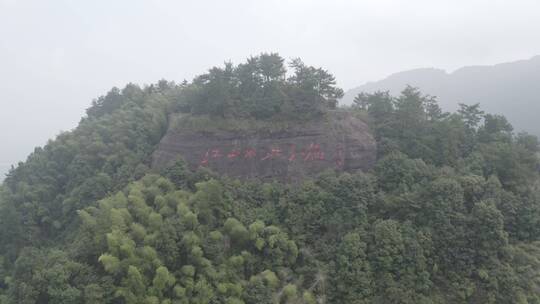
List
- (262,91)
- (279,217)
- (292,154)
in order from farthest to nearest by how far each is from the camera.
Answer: (262,91)
(292,154)
(279,217)

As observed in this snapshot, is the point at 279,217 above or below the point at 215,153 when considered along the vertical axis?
below

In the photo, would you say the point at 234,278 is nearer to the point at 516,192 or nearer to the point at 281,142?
the point at 281,142

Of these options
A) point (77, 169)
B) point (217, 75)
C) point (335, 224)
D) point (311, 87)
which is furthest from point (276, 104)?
point (77, 169)

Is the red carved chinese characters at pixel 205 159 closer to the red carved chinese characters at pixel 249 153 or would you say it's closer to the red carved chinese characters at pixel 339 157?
the red carved chinese characters at pixel 249 153

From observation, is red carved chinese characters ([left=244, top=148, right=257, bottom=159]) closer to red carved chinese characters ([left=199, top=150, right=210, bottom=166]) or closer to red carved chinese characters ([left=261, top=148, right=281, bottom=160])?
red carved chinese characters ([left=261, top=148, right=281, bottom=160])

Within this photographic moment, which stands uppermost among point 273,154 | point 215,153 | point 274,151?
point 215,153

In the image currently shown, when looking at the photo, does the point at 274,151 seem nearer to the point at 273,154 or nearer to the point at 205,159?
the point at 273,154

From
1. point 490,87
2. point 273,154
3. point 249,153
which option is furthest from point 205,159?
point 490,87
